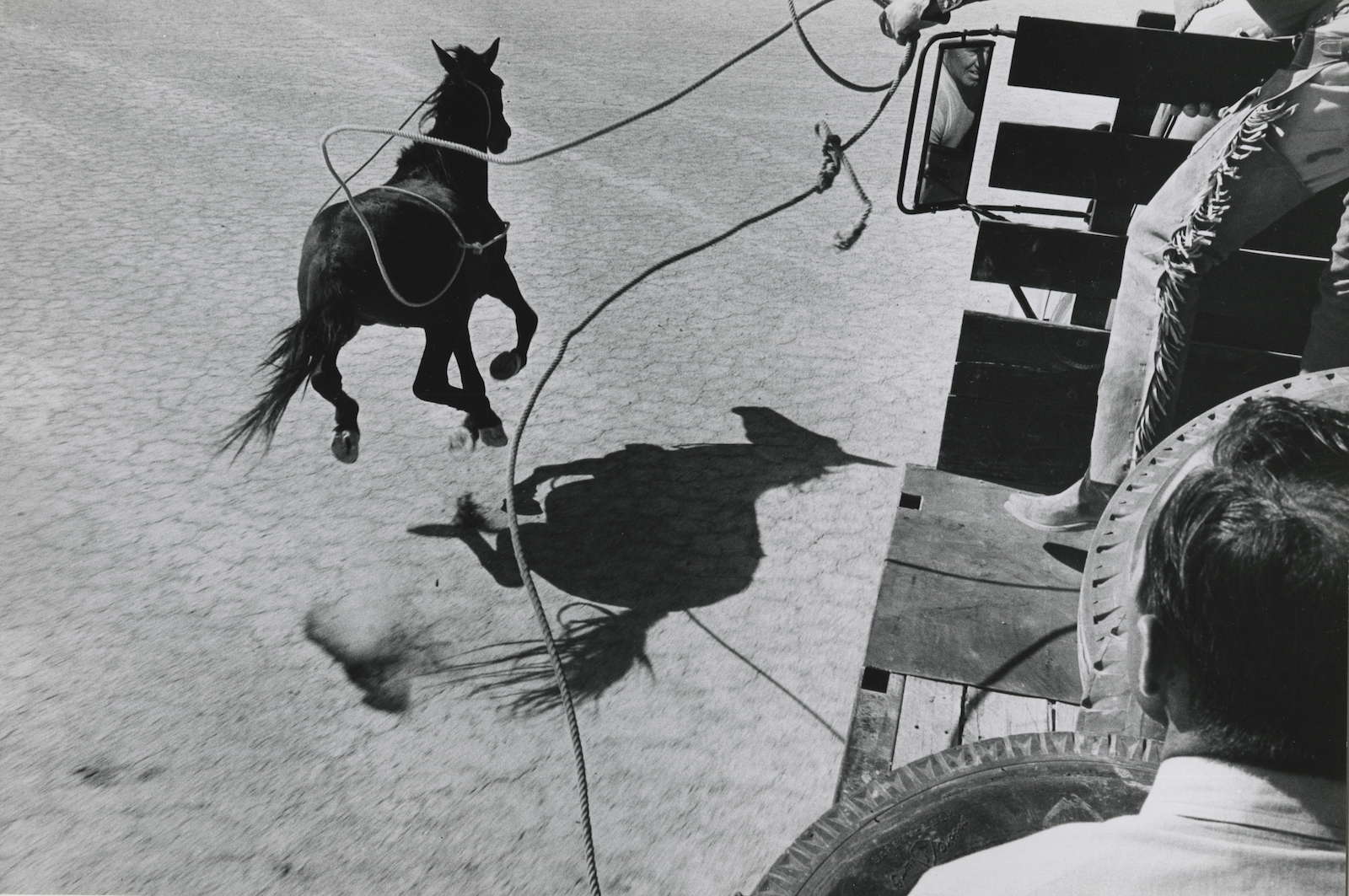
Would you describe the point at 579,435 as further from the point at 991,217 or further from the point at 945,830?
the point at 945,830

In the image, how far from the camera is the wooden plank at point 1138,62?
1759 mm

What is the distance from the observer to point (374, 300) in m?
2.39

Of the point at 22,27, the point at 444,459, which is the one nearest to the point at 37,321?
the point at 22,27

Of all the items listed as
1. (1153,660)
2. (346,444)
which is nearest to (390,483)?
(346,444)

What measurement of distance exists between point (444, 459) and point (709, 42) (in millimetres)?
1592

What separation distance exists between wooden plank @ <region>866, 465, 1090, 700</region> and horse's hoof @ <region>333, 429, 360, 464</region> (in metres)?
1.48

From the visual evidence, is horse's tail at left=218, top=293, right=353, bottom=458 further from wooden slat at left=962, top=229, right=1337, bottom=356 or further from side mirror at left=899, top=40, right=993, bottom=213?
wooden slat at left=962, top=229, right=1337, bottom=356

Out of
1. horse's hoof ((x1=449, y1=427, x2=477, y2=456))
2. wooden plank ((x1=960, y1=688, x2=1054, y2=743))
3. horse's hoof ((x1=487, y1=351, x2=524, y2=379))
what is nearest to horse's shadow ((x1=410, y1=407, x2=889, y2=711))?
horse's hoof ((x1=449, y1=427, x2=477, y2=456))

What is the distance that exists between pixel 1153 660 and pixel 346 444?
7.44 ft

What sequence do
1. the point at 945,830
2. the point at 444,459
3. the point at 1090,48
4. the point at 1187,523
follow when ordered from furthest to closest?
the point at 444,459, the point at 1090,48, the point at 945,830, the point at 1187,523

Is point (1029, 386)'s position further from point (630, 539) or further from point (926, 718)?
point (630, 539)

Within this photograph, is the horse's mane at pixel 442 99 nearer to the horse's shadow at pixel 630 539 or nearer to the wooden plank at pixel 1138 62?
the horse's shadow at pixel 630 539

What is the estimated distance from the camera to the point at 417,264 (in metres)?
2.43

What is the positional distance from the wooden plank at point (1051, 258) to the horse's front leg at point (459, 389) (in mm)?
1393
